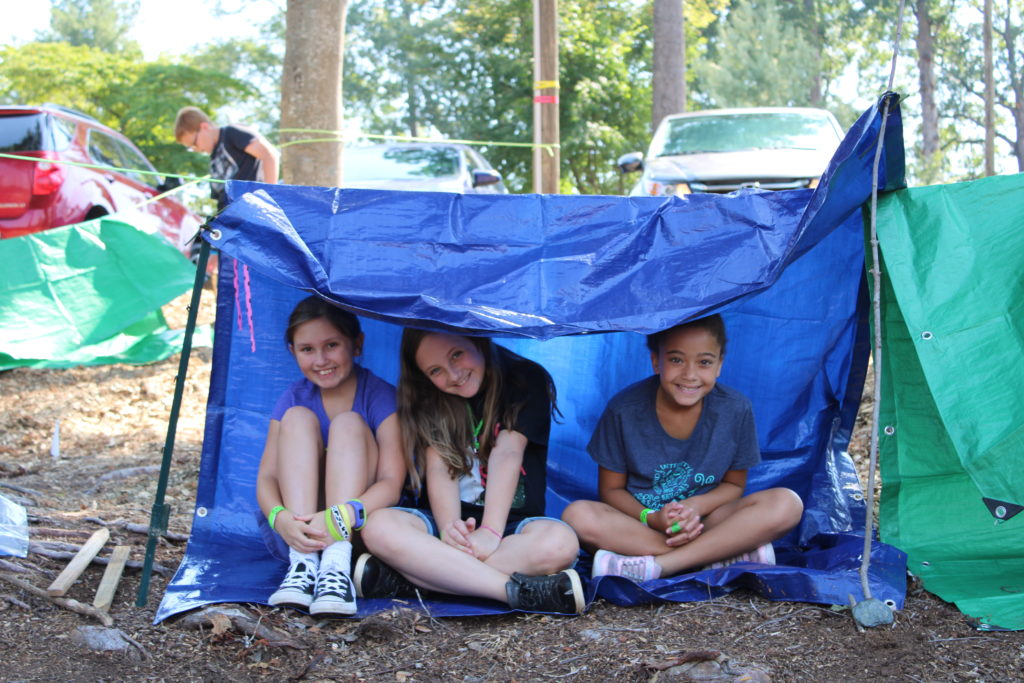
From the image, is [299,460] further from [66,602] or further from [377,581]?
[66,602]

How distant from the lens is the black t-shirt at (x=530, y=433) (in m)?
3.11

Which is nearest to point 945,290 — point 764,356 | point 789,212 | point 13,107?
point 789,212

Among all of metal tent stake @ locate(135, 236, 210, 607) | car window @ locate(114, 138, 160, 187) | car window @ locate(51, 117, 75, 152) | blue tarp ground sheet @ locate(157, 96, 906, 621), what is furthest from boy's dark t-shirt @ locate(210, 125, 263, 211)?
metal tent stake @ locate(135, 236, 210, 607)

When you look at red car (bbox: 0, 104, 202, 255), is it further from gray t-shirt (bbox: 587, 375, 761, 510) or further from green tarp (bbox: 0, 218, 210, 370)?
gray t-shirt (bbox: 587, 375, 761, 510)

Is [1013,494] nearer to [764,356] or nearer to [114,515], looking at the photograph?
[764,356]

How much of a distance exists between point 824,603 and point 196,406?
448 cm

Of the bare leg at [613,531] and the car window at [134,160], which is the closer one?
the bare leg at [613,531]

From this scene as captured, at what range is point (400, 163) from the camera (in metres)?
9.50

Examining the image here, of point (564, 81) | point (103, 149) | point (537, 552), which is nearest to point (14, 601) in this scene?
point (537, 552)

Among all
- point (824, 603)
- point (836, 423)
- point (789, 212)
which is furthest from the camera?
point (836, 423)

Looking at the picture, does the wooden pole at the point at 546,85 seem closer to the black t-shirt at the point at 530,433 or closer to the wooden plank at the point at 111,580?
the black t-shirt at the point at 530,433

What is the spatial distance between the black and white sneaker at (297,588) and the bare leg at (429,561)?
0.19 metres

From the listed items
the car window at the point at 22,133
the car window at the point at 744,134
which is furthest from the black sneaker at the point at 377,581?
the car window at the point at 22,133

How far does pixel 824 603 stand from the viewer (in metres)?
2.71
